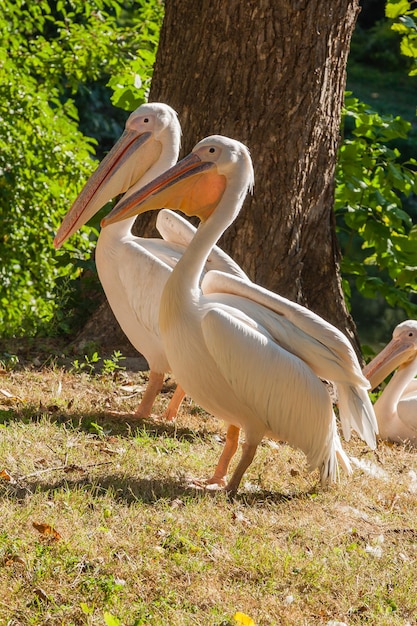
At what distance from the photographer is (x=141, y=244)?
5.02 meters

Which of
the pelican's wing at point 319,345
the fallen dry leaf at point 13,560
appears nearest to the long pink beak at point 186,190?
the pelican's wing at point 319,345

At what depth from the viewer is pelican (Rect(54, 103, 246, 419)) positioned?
488 centimetres

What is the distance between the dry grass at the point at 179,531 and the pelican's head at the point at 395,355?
0.82 meters

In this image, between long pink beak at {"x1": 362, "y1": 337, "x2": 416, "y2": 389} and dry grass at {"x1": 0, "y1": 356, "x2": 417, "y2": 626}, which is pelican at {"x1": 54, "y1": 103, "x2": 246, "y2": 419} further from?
long pink beak at {"x1": 362, "y1": 337, "x2": 416, "y2": 389}

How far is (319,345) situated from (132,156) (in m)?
1.73

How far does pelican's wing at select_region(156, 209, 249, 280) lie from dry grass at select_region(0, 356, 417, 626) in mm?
893

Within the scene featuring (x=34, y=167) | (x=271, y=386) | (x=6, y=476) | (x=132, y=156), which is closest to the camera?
(x=6, y=476)

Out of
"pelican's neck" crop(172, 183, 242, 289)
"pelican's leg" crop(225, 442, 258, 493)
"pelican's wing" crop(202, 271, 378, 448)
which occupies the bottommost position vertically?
"pelican's leg" crop(225, 442, 258, 493)

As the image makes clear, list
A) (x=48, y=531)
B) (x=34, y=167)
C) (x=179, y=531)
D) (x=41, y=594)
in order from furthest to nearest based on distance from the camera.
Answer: (x=34, y=167) < (x=179, y=531) < (x=48, y=531) < (x=41, y=594)

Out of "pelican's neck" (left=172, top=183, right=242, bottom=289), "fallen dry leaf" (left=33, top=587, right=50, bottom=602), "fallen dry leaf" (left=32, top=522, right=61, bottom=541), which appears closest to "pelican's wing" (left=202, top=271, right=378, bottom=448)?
"pelican's neck" (left=172, top=183, right=242, bottom=289)

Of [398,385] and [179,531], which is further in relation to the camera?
[398,385]

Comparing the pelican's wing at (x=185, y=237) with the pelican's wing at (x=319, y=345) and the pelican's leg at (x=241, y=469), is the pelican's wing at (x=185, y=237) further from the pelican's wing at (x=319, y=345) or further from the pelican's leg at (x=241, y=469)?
the pelican's leg at (x=241, y=469)

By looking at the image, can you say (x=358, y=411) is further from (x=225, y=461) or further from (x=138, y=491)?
(x=138, y=491)

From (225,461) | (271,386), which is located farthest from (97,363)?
(271,386)
